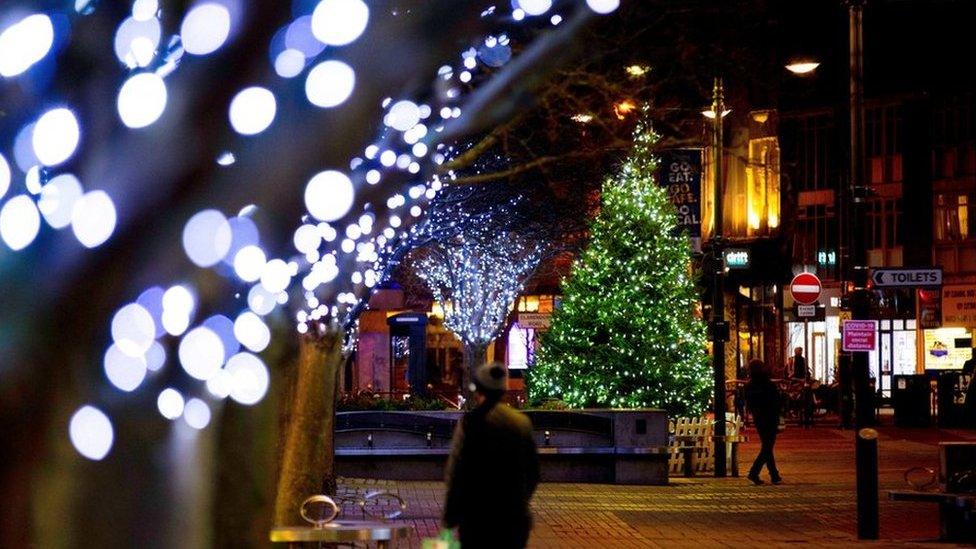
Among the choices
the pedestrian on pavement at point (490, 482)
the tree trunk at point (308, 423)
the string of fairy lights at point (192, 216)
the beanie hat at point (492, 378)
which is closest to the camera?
the string of fairy lights at point (192, 216)

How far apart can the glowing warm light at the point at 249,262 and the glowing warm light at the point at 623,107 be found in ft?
27.1

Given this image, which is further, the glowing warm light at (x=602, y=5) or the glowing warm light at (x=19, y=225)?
the glowing warm light at (x=602, y=5)

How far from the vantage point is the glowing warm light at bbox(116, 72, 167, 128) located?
5039 millimetres

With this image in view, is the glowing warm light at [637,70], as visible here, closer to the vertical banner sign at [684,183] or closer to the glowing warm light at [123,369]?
the glowing warm light at [123,369]

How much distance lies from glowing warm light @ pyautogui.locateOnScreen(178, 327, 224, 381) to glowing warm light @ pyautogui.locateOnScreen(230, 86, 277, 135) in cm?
78

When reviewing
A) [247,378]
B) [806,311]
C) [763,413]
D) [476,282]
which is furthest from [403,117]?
[476,282]

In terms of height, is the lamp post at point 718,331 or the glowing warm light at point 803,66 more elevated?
the glowing warm light at point 803,66

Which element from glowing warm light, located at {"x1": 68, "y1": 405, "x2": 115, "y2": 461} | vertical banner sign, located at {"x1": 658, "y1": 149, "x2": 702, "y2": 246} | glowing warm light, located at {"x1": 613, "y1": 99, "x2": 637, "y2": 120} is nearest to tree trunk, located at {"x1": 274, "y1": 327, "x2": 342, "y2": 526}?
glowing warm light, located at {"x1": 613, "y1": 99, "x2": 637, "y2": 120}

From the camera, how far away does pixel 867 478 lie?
625 inches

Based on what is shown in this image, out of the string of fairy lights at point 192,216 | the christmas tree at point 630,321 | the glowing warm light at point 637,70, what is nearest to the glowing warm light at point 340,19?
the string of fairy lights at point 192,216

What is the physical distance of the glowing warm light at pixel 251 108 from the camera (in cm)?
505

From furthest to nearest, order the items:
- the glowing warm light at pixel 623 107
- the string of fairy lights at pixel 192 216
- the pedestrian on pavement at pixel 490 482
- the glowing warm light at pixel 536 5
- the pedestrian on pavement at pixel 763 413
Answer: the pedestrian on pavement at pixel 763 413
the glowing warm light at pixel 623 107
the pedestrian on pavement at pixel 490 482
the glowing warm light at pixel 536 5
the string of fairy lights at pixel 192 216

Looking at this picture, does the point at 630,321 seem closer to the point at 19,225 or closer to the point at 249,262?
the point at 249,262

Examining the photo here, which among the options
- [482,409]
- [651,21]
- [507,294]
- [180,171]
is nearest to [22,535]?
[180,171]
